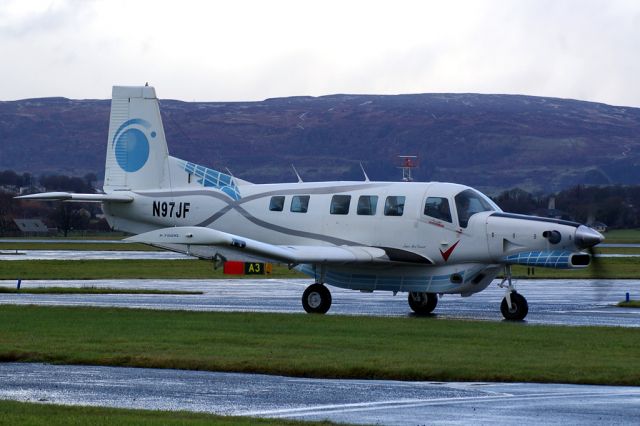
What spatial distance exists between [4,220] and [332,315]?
129m

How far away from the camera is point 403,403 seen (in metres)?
15.8

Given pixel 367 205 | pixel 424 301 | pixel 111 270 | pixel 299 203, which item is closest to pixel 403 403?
pixel 367 205

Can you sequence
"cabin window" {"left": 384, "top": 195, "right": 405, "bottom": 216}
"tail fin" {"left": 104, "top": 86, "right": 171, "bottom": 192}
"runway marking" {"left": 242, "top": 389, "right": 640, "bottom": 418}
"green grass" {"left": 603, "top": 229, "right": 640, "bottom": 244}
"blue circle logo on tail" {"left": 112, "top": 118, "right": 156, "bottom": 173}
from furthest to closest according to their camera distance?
"green grass" {"left": 603, "top": 229, "right": 640, "bottom": 244} < "blue circle logo on tail" {"left": 112, "top": 118, "right": 156, "bottom": 173} < "tail fin" {"left": 104, "top": 86, "right": 171, "bottom": 192} < "cabin window" {"left": 384, "top": 195, "right": 405, "bottom": 216} < "runway marking" {"left": 242, "top": 389, "right": 640, "bottom": 418}

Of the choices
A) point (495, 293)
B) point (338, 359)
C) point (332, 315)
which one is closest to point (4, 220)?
point (495, 293)

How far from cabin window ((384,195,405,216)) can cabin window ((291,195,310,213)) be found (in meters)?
2.20

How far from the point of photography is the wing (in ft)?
96.2

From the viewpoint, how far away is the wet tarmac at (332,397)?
14.7 meters

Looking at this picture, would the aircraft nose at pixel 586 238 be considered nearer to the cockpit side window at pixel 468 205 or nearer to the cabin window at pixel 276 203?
the cockpit side window at pixel 468 205

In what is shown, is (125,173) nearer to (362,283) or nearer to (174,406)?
(362,283)

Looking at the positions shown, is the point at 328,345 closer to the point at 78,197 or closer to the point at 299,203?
the point at 299,203

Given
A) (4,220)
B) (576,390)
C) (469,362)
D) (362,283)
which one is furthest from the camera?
(4,220)

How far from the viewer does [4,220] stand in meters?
Answer: 152

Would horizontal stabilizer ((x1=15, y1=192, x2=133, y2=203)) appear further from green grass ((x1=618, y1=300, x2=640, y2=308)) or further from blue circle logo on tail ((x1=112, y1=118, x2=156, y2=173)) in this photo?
green grass ((x1=618, y1=300, x2=640, y2=308))

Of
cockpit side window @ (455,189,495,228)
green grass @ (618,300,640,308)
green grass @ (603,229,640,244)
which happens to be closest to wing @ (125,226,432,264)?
cockpit side window @ (455,189,495,228)
